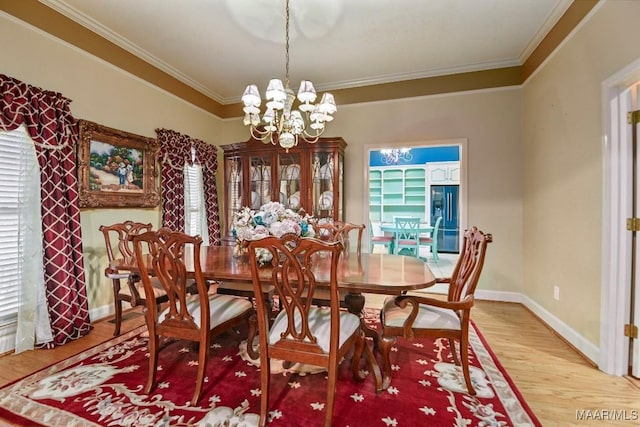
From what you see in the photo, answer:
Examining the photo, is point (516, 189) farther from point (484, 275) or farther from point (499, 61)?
point (499, 61)

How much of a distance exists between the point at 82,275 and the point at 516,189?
14.8 feet

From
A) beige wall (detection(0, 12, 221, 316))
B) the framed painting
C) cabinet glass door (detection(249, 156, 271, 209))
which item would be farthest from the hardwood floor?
cabinet glass door (detection(249, 156, 271, 209))

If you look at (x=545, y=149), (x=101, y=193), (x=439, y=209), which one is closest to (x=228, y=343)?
(x=101, y=193)

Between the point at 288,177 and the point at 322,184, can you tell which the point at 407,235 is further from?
the point at 288,177

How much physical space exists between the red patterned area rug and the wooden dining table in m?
0.25

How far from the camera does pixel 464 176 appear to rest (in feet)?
11.8

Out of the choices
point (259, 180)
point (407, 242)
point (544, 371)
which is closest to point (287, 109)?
point (259, 180)

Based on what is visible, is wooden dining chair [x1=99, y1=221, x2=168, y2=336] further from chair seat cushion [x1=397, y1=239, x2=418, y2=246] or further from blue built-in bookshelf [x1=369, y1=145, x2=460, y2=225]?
blue built-in bookshelf [x1=369, y1=145, x2=460, y2=225]

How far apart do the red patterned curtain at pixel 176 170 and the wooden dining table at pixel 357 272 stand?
148 cm

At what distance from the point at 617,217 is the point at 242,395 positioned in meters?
2.65

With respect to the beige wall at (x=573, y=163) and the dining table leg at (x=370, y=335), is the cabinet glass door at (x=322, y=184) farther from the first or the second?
the beige wall at (x=573, y=163)

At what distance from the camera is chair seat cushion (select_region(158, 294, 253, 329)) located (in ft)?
5.86

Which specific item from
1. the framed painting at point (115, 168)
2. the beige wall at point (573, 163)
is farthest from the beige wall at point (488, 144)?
the framed painting at point (115, 168)

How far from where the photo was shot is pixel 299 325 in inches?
64.2
